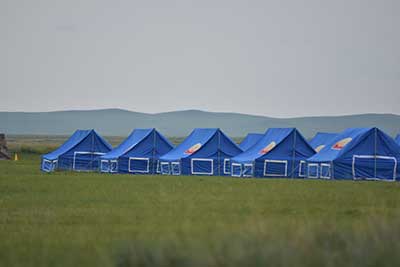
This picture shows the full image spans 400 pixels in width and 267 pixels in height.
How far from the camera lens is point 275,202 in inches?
939

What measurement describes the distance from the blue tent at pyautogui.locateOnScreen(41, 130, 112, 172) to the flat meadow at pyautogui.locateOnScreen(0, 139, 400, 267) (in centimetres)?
2018

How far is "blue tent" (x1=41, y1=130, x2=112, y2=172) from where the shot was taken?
2194 inches

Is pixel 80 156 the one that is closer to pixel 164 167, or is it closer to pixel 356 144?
pixel 164 167

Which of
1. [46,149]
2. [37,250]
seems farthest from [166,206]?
[46,149]

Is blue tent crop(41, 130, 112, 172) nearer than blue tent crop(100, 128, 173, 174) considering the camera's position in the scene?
No

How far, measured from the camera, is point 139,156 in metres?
52.8

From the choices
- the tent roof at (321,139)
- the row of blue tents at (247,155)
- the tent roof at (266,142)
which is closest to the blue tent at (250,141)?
the row of blue tents at (247,155)

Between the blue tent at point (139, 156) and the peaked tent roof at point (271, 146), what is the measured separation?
261 inches

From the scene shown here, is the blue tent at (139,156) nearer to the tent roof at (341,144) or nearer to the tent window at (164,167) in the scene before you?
the tent window at (164,167)

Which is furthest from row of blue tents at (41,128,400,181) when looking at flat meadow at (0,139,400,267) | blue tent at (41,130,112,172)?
flat meadow at (0,139,400,267)

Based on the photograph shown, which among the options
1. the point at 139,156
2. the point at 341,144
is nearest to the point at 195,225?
the point at 341,144

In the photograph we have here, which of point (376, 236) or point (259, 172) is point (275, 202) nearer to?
point (376, 236)

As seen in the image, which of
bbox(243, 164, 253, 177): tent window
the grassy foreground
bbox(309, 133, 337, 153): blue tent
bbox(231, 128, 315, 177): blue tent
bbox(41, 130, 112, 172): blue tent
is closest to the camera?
the grassy foreground

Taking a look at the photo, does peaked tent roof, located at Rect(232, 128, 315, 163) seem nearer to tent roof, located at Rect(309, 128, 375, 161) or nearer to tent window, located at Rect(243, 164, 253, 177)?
tent window, located at Rect(243, 164, 253, 177)
